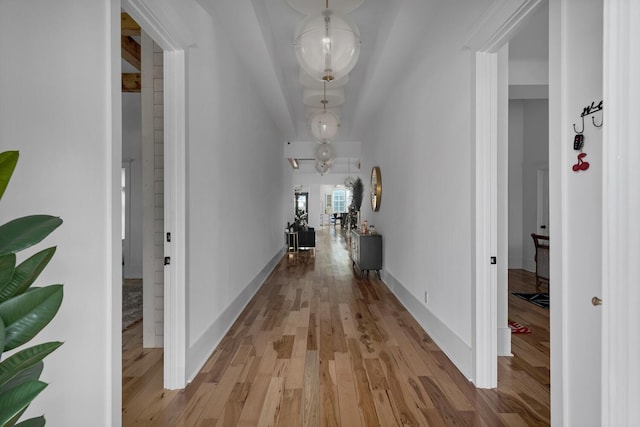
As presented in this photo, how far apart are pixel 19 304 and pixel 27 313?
2 centimetres

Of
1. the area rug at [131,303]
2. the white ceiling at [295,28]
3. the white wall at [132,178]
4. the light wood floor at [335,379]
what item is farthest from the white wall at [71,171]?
the white wall at [132,178]

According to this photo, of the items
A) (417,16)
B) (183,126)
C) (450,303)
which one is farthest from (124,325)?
(417,16)

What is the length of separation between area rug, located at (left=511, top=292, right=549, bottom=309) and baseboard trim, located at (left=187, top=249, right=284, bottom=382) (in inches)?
146

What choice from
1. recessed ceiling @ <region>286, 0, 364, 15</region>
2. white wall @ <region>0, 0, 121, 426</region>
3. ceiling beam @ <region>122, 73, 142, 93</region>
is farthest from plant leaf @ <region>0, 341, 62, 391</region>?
ceiling beam @ <region>122, 73, 142, 93</region>

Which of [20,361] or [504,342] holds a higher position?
[20,361]

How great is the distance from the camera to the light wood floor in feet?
6.81

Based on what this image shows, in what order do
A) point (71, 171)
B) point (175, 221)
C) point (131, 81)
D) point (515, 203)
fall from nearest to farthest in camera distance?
point (71, 171), point (175, 221), point (131, 81), point (515, 203)

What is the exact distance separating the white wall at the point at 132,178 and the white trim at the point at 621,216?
6009 mm

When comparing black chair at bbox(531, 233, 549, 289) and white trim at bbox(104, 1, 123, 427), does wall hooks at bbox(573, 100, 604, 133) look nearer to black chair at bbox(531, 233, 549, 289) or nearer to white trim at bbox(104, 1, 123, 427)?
white trim at bbox(104, 1, 123, 427)

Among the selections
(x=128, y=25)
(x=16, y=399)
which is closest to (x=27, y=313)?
(x=16, y=399)

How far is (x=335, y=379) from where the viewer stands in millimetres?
2506

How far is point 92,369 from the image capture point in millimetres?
1455

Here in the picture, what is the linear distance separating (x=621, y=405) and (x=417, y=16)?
305cm

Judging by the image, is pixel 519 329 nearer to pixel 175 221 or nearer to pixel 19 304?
pixel 175 221
